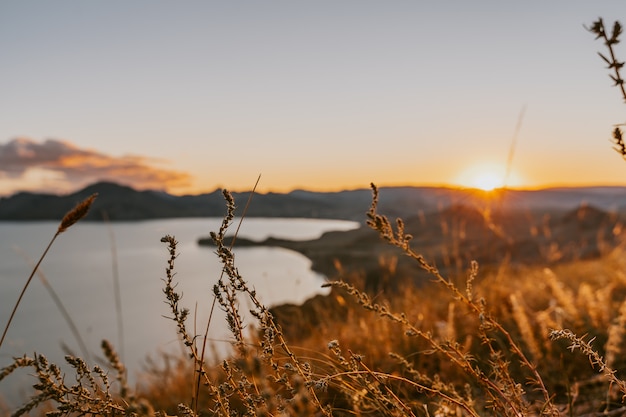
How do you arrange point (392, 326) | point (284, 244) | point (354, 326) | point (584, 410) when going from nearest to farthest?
point (584, 410), point (392, 326), point (354, 326), point (284, 244)

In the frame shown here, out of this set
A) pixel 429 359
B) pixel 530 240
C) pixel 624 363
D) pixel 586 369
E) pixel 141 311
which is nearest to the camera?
pixel 624 363

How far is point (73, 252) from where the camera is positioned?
270ft

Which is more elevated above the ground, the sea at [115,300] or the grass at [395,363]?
the grass at [395,363]

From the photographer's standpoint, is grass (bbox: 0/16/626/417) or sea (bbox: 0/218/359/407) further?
sea (bbox: 0/218/359/407)

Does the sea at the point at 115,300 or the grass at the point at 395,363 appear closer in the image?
the grass at the point at 395,363

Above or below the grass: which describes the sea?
below

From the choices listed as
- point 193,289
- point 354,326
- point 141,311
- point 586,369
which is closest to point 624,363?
point 586,369

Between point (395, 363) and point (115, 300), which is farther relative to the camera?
point (115, 300)

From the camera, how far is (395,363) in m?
4.04

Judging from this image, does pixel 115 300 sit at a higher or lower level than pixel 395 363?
lower

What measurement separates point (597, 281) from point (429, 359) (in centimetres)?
482

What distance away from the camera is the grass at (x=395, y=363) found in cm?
127

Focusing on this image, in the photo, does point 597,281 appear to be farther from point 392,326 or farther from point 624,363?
point 624,363

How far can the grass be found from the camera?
127cm
